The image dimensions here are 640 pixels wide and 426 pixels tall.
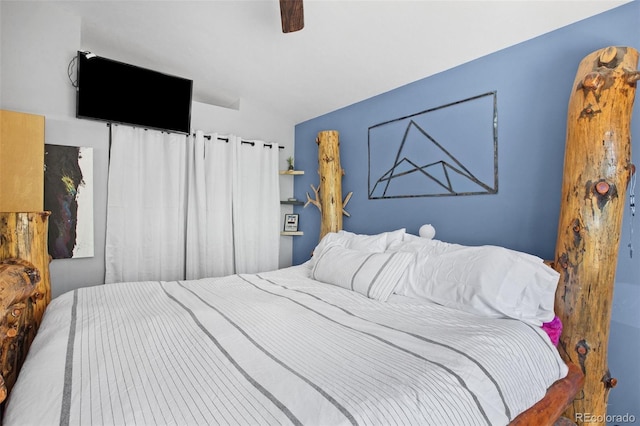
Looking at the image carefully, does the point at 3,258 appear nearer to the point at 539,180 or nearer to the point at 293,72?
the point at 293,72

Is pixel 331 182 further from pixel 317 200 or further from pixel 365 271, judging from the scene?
pixel 365 271

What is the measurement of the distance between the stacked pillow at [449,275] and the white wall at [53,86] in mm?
1884

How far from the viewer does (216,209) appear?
9.80ft

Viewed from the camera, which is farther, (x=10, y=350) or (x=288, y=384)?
(x=10, y=350)

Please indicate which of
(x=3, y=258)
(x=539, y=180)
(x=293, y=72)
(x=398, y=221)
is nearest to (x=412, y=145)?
(x=398, y=221)

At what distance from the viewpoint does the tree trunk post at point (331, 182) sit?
2943 mm

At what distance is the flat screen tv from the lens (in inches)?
88.7

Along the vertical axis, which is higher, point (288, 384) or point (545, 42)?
point (545, 42)

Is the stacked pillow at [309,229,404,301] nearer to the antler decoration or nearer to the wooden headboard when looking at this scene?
the antler decoration

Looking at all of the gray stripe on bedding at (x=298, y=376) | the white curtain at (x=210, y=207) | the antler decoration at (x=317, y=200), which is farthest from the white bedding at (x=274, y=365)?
the antler decoration at (x=317, y=200)

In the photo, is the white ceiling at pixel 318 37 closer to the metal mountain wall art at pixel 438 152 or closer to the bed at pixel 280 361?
the metal mountain wall art at pixel 438 152

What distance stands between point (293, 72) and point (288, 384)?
2.47m

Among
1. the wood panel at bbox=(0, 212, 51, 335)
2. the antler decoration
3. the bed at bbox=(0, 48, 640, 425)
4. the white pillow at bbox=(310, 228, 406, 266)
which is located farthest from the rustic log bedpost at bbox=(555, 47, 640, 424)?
the wood panel at bbox=(0, 212, 51, 335)

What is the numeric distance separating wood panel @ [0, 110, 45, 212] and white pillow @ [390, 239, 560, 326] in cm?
259
